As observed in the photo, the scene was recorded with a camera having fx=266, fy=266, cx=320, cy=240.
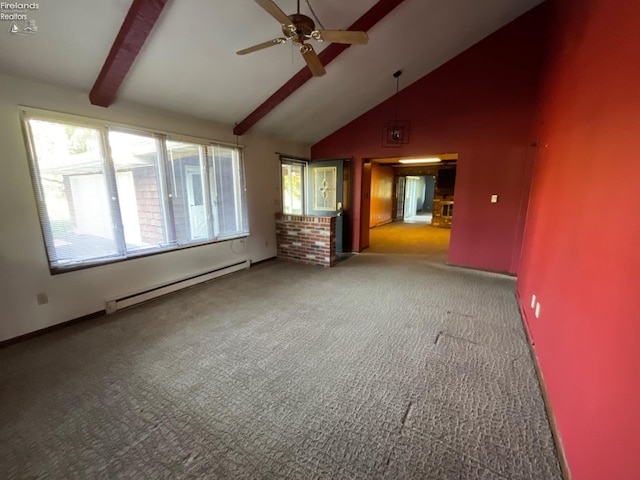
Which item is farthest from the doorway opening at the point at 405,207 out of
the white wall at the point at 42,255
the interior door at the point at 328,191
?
the white wall at the point at 42,255

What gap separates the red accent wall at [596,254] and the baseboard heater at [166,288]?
4.02 m

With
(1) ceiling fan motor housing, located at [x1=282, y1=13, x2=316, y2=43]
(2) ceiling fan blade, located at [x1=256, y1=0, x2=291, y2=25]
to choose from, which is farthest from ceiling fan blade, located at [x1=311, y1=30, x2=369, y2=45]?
(2) ceiling fan blade, located at [x1=256, y1=0, x2=291, y2=25]

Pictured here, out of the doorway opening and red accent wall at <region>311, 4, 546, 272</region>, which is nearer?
red accent wall at <region>311, 4, 546, 272</region>

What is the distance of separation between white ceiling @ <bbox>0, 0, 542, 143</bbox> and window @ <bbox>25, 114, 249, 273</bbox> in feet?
1.62

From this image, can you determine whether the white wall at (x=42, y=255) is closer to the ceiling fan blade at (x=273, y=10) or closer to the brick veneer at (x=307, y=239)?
the brick veneer at (x=307, y=239)

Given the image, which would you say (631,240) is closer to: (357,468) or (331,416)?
(357,468)

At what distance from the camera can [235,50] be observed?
9.34 feet

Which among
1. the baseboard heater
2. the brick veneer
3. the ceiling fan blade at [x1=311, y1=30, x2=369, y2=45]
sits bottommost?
the baseboard heater

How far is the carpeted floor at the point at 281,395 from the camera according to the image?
1401 millimetres

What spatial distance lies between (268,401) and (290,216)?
3.65m

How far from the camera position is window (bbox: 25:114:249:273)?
264cm

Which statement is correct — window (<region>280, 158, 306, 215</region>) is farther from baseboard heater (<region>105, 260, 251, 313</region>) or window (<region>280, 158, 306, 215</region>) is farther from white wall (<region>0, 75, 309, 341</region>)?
white wall (<region>0, 75, 309, 341</region>)

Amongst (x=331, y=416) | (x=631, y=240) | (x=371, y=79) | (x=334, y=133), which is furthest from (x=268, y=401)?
(x=334, y=133)

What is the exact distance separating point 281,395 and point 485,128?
4.74 m
